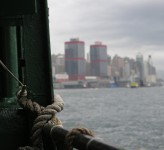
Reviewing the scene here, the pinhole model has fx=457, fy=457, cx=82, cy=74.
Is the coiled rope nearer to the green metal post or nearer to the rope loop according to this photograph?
the rope loop

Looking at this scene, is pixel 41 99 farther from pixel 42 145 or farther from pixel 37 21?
pixel 37 21

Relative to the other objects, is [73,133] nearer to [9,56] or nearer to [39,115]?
[39,115]

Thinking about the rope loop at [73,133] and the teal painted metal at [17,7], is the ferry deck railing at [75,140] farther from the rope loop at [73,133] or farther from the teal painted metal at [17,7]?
the teal painted metal at [17,7]

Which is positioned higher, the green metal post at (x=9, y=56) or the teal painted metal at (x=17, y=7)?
the teal painted metal at (x=17, y=7)

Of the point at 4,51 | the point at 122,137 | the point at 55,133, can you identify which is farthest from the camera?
the point at 122,137

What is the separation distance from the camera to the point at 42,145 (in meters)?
3.46

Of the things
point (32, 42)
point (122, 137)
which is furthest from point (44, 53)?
point (122, 137)

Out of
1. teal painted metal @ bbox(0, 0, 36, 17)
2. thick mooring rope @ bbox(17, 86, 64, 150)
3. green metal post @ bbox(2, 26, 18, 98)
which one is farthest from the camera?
green metal post @ bbox(2, 26, 18, 98)

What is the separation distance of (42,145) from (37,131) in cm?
13

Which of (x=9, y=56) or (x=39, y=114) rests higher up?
(x=9, y=56)

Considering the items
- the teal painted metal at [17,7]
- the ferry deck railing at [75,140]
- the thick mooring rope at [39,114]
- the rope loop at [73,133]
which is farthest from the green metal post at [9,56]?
the rope loop at [73,133]

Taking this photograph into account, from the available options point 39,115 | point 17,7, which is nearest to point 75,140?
point 39,115

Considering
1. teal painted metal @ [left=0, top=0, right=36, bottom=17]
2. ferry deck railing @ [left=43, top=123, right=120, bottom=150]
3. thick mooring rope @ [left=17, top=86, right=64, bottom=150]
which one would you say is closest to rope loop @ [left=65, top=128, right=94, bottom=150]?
ferry deck railing @ [left=43, top=123, right=120, bottom=150]

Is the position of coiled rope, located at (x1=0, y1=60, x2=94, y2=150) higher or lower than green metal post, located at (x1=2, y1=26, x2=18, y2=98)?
lower
